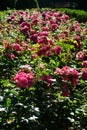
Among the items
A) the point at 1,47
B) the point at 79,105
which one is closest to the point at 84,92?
the point at 79,105

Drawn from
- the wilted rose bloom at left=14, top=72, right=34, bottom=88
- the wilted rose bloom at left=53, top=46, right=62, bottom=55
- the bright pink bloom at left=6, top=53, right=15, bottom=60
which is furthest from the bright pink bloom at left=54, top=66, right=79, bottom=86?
the bright pink bloom at left=6, top=53, right=15, bottom=60

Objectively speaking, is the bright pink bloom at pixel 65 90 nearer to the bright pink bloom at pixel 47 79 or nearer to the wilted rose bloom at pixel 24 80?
the bright pink bloom at pixel 47 79

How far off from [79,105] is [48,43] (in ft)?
4.13

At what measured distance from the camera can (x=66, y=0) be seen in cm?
2983

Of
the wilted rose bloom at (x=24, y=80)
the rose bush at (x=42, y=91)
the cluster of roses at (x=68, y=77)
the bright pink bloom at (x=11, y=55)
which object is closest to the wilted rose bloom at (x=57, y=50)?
the rose bush at (x=42, y=91)

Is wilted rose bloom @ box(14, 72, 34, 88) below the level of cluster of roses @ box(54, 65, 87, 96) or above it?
below

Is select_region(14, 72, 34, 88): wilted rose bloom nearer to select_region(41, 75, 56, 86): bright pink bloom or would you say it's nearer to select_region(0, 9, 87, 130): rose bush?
select_region(0, 9, 87, 130): rose bush

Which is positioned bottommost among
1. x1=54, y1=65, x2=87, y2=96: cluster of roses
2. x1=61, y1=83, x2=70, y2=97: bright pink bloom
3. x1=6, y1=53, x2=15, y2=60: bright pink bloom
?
x1=61, y1=83, x2=70, y2=97: bright pink bloom

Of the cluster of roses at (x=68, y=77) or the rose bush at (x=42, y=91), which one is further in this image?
the cluster of roses at (x=68, y=77)

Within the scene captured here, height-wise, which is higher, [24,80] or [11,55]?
[11,55]

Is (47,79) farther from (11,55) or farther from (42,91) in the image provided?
(11,55)

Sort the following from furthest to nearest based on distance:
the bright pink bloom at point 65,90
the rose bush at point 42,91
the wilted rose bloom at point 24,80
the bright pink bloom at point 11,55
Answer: the bright pink bloom at point 11,55, the bright pink bloom at point 65,90, the wilted rose bloom at point 24,80, the rose bush at point 42,91

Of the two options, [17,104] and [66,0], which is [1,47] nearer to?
[17,104]

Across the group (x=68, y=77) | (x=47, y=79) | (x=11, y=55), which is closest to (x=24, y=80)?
(x=47, y=79)
